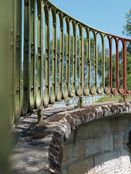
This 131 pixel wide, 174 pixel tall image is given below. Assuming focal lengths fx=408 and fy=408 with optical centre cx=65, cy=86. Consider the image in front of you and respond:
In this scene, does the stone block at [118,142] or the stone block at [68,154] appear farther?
the stone block at [118,142]

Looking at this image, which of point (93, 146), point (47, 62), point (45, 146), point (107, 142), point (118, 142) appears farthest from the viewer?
point (118, 142)

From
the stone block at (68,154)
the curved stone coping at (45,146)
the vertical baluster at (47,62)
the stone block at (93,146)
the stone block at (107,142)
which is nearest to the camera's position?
the curved stone coping at (45,146)

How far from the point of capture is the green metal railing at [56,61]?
80.4 inches

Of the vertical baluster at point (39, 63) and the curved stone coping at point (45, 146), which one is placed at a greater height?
the vertical baluster at point (39, 63)

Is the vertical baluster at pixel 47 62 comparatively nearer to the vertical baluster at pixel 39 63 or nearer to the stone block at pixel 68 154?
the vertical baluster at pixel 39 63

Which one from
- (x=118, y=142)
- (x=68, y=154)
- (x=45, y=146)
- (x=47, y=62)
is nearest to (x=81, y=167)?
(x=68, y=154)

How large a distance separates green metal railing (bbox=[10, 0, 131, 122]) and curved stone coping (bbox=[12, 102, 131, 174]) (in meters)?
0.15

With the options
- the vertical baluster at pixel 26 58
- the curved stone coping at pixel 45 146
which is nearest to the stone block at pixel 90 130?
the curved stone coping at pixel 45 146

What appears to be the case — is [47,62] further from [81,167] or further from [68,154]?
[81,167]

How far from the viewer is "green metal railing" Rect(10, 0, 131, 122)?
6.70 ft

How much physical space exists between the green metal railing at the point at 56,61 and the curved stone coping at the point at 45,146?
149mm

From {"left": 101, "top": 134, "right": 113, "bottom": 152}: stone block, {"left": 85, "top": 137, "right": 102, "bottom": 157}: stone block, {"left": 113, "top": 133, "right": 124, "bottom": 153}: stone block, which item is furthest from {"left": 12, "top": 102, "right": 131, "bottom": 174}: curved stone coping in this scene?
{"left": 113, "top": 133, "right": 124, "bottom": 153}: stone block

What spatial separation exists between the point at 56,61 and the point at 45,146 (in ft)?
4.16

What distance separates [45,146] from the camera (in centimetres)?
191
